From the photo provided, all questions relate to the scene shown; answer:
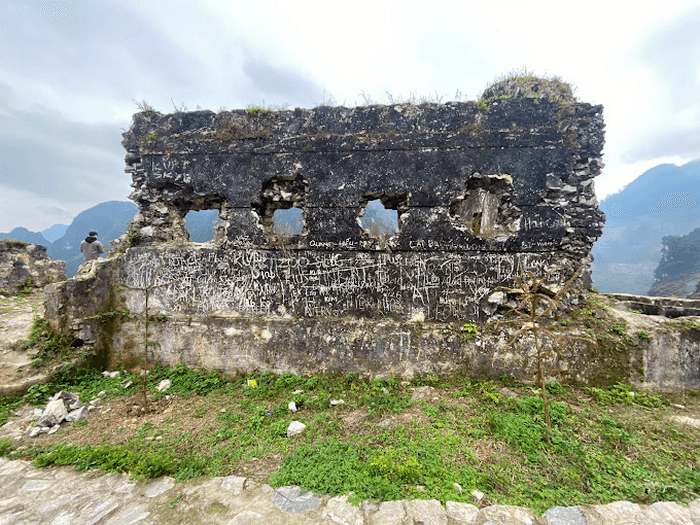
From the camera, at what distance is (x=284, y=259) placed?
430 centimetres

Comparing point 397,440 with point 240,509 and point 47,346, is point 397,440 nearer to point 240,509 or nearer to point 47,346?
point 240,509

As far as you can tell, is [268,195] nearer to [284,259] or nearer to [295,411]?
[284,259]

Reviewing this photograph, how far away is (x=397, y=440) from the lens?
2943 mm

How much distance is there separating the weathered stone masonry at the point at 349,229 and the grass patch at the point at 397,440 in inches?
17.2

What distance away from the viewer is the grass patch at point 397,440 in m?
2.44

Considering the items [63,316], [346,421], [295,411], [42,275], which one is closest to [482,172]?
[346,421]

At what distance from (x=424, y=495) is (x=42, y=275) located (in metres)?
10.8

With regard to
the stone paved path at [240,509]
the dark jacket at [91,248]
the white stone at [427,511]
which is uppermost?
the dark jacket at [91,248]

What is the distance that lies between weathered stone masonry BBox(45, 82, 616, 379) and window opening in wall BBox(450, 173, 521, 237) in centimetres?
3

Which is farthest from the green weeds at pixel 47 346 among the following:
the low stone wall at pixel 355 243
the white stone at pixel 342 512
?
the white stone at pixel 342 512

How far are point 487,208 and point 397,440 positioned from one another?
3268 mm

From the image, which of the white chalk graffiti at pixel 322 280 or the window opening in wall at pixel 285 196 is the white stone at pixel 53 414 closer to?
the white chalk graffiti at pixel 322 280

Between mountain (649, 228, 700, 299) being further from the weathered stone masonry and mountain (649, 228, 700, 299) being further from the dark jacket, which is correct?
the dark jacket

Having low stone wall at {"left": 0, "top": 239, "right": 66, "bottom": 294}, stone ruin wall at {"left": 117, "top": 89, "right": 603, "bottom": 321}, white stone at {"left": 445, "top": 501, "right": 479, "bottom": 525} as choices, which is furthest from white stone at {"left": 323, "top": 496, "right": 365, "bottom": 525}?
low stone wall at {"left": 0, "top": 239, "right": 66, "bottom": 294}
